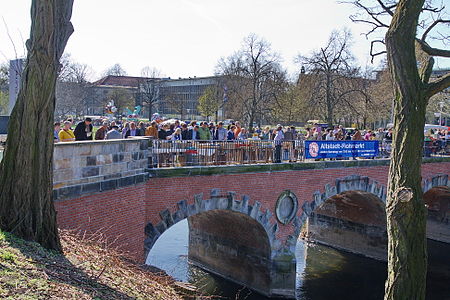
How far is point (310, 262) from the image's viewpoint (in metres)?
23.4

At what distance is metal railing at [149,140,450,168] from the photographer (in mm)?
14008

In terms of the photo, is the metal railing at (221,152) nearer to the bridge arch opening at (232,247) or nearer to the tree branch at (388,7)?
the bridge arch opening at (232,247)

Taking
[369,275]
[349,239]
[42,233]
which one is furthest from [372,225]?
[42,233]

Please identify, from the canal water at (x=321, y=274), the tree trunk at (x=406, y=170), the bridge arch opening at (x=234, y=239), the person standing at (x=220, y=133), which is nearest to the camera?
the tree trunk at (x=406, y=170)

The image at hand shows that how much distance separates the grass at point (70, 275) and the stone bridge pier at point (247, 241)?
5.87 meters

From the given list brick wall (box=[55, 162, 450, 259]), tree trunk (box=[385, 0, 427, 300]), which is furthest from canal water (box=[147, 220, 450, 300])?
tree trunk (box=[385, 0, 427, 300])

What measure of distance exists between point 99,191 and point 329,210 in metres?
18.0

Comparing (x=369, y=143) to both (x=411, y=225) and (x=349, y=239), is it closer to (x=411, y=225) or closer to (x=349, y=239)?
(x=349, y=239)

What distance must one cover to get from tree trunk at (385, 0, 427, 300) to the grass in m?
3.79

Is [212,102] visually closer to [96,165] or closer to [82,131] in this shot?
[82,131]

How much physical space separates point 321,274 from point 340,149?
5.93 meters

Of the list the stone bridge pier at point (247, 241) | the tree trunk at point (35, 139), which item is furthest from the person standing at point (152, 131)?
the tree trunk at point (35, 139)

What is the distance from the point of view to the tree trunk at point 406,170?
8086mm

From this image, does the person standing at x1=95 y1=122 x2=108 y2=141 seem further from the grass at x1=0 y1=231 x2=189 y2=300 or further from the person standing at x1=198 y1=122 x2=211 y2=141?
the grass at x1=0 y1=231 x2=189 y2=300
